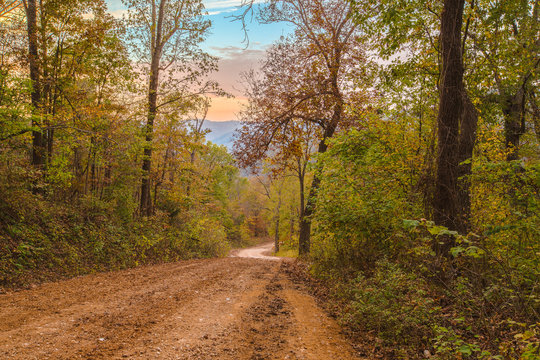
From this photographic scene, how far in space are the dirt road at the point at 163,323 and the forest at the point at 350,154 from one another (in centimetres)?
91

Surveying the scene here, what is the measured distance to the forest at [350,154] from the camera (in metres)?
4.65

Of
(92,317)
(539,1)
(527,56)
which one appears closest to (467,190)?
(527,56)

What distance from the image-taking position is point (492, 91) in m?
10.0

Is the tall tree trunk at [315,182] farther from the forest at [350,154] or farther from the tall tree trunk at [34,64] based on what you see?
the tall tree trunk at [34,64]

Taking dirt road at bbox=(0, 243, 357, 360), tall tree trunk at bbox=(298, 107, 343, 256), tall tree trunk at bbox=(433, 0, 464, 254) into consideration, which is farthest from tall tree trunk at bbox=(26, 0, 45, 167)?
tall tree trunk at bbox=(433, 0, 464, 254)

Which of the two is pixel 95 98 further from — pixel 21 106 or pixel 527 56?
pixel 527 56

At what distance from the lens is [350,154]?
8.77 meters

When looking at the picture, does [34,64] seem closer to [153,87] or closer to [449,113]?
[153,87]

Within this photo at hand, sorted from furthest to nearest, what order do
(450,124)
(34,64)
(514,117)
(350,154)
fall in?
(34,64) < (514,117) < (350,154) < (450,124)

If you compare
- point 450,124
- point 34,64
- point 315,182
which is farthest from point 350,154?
point 34,64

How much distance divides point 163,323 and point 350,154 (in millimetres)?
6290

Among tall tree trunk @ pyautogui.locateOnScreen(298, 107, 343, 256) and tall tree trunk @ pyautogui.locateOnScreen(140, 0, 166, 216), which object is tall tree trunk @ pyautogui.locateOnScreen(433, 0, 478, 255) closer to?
tall tree trunk @ pyautogui.locateOnScreen(298, 107, 343, 256)

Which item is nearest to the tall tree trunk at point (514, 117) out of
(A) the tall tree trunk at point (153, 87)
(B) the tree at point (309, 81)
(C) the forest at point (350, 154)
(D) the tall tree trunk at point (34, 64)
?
(C) the forest at point (350, 154)

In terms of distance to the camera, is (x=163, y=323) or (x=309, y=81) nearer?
(x=163, y=323)
